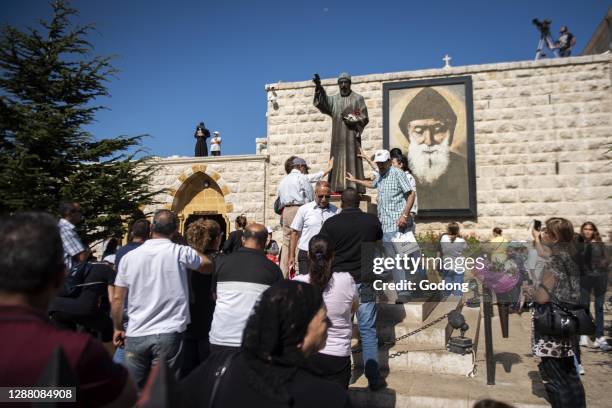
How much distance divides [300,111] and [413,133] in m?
3.65

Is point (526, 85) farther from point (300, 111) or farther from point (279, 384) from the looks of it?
point (279, 384)

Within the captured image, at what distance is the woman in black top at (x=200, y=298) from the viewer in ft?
11.4

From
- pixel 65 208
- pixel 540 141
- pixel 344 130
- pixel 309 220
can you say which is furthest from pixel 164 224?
pixel 540 141

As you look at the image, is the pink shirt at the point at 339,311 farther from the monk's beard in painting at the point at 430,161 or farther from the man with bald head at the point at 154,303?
the monk's beard in painting at the point at 430,161

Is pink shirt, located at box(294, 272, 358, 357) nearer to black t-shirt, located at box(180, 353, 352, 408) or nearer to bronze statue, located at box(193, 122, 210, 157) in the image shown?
black t-shirt, located at box(180, 353, 352, 408)

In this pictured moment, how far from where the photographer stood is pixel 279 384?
1405 mm

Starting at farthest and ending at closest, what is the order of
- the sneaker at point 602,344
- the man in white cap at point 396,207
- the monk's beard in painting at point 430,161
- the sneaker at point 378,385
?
the monk's beard in painting at point 430,161, the sneaker at point 602,344, the man in white cap at point 396,207, the sneaker at point 378,385

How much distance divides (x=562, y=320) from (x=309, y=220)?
269 cm

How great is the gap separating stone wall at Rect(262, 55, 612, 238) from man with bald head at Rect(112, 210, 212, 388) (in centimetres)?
992

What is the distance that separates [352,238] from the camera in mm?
4105

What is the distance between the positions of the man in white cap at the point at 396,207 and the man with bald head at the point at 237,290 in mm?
2601

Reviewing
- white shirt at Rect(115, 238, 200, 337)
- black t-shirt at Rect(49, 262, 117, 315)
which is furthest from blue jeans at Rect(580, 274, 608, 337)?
black t-shirt at Rect(49, 262, 117, 315)

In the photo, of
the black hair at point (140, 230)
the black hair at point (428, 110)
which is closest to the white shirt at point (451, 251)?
the black hair at point (140, 230)

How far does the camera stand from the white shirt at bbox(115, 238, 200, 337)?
9.95 feet
